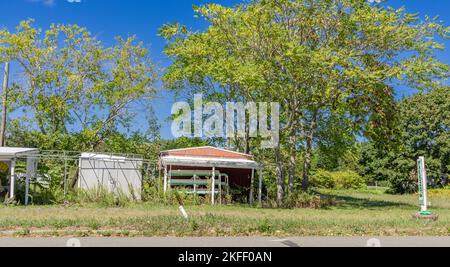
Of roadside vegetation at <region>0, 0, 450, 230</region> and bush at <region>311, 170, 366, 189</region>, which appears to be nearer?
roadside vegetation at <region>0, 0, 450, 230</region>

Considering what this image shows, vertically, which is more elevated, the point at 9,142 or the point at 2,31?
the point at 2,31

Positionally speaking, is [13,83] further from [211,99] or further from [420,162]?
[420,162]

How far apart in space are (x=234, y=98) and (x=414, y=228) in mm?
19637

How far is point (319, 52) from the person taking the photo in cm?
2142

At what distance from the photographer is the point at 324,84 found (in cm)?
2259

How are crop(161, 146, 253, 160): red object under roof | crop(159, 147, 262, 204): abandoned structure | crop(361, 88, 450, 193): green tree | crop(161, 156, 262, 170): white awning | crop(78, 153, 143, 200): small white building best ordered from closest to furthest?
crop(159, 147, 262, 204): abandoned structure
crop(161, 156, 262, 170): white awning
crop(78, 153, 143, 200): small white building
crop(161, 146, 253, 160): red object under roof
crop(361, 88, 450, 193): green tree

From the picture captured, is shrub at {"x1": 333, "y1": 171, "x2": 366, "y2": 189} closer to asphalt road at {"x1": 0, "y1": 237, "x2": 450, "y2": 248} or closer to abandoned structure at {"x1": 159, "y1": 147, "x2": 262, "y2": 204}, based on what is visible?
abandoned structure at {"x1": 159, "y1": 147, "x2": 262, "y2": 204}

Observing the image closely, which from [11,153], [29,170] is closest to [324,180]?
[29,170]

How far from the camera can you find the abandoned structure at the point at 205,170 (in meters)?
23.8

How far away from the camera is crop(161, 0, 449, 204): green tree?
2172 centimetres

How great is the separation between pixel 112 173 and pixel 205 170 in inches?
184

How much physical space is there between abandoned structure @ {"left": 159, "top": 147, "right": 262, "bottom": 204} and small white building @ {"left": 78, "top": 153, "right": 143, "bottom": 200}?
1.51 meters

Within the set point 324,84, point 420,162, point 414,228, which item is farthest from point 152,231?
point 324,84

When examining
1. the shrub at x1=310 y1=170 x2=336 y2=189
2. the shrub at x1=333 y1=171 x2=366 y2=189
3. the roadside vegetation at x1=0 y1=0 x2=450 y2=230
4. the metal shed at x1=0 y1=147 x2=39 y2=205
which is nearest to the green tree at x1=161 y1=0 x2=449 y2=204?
the roadside vegetation at x1=0 y1=0 x2=450 y2=230
